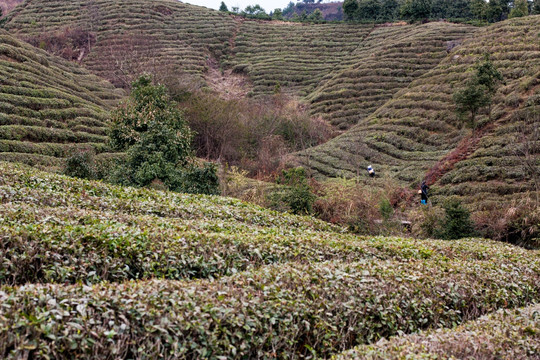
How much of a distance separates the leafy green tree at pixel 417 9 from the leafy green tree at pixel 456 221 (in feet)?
217

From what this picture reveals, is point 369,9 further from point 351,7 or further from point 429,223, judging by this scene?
point 429,223

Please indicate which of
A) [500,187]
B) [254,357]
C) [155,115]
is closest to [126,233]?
[254,357]

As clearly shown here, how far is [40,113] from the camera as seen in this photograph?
98.8ft

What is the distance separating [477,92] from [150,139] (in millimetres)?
23966

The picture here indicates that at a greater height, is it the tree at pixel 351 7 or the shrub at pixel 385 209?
the tree at pixel 351 7

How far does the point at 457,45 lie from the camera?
184 ft

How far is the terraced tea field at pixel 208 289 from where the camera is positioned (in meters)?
5.11

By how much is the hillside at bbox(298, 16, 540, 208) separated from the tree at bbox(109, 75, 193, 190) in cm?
1431

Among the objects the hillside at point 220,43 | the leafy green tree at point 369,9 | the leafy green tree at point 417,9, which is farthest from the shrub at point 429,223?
the leafy green tree at point 369,9

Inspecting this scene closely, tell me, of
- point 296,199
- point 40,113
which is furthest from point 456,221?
point 40,113

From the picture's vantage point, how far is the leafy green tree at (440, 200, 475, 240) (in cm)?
1877

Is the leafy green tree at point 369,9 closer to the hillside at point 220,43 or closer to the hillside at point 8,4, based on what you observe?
the hillside at point 220,43

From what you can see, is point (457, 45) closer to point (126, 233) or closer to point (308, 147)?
point (308, 147)

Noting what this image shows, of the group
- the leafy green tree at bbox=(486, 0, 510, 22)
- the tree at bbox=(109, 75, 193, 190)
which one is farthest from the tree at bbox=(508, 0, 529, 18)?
the tree at bbox=(109, 75, 193, 190)
